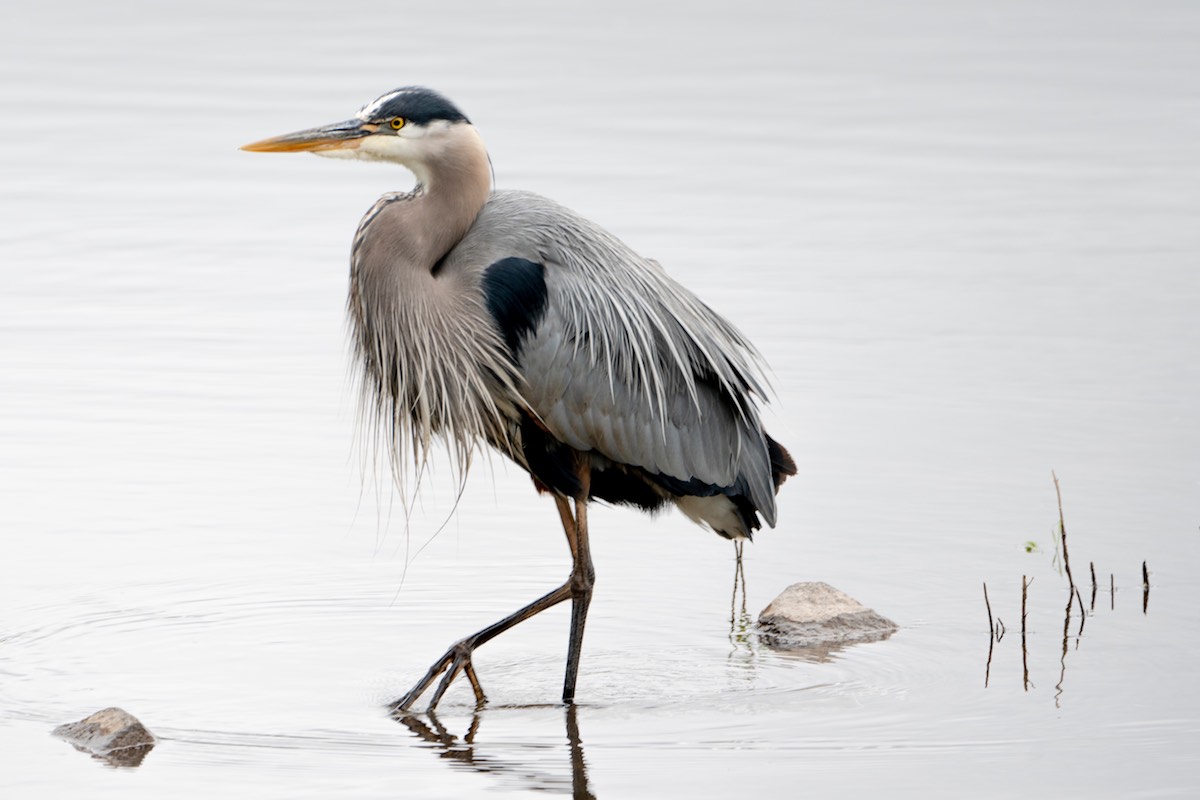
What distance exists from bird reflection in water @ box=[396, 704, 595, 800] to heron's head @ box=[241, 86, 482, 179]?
1.71 metres

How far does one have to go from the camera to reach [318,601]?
7.42 meters

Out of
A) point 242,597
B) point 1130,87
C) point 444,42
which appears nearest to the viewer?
point 242,597

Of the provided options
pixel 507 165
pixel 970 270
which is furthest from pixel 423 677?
pixel 507 165

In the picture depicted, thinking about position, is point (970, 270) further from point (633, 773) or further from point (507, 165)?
point (633, 773)

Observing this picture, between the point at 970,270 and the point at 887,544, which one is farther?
the point at 970,270

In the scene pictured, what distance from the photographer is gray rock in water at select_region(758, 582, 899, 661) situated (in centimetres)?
709

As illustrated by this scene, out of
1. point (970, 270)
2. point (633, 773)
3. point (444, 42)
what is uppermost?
point (444, 42)

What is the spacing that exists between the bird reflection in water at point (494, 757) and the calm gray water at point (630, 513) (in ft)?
0.05

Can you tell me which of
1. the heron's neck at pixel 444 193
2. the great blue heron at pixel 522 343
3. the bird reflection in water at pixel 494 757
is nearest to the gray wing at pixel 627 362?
the great blue heron at pixel 522 343

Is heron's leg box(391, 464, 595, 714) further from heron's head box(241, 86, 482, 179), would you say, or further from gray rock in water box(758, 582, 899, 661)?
heron's head box(241, 86, 482, 179)

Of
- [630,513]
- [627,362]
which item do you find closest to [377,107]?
[627,362]

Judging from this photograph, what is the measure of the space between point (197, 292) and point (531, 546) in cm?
445

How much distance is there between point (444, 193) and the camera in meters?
6.51

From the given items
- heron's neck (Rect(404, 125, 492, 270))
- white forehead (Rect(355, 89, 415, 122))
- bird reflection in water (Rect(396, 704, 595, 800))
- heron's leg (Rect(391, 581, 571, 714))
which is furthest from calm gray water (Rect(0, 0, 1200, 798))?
white forehead (Rect(355, 89, 415, 122))
